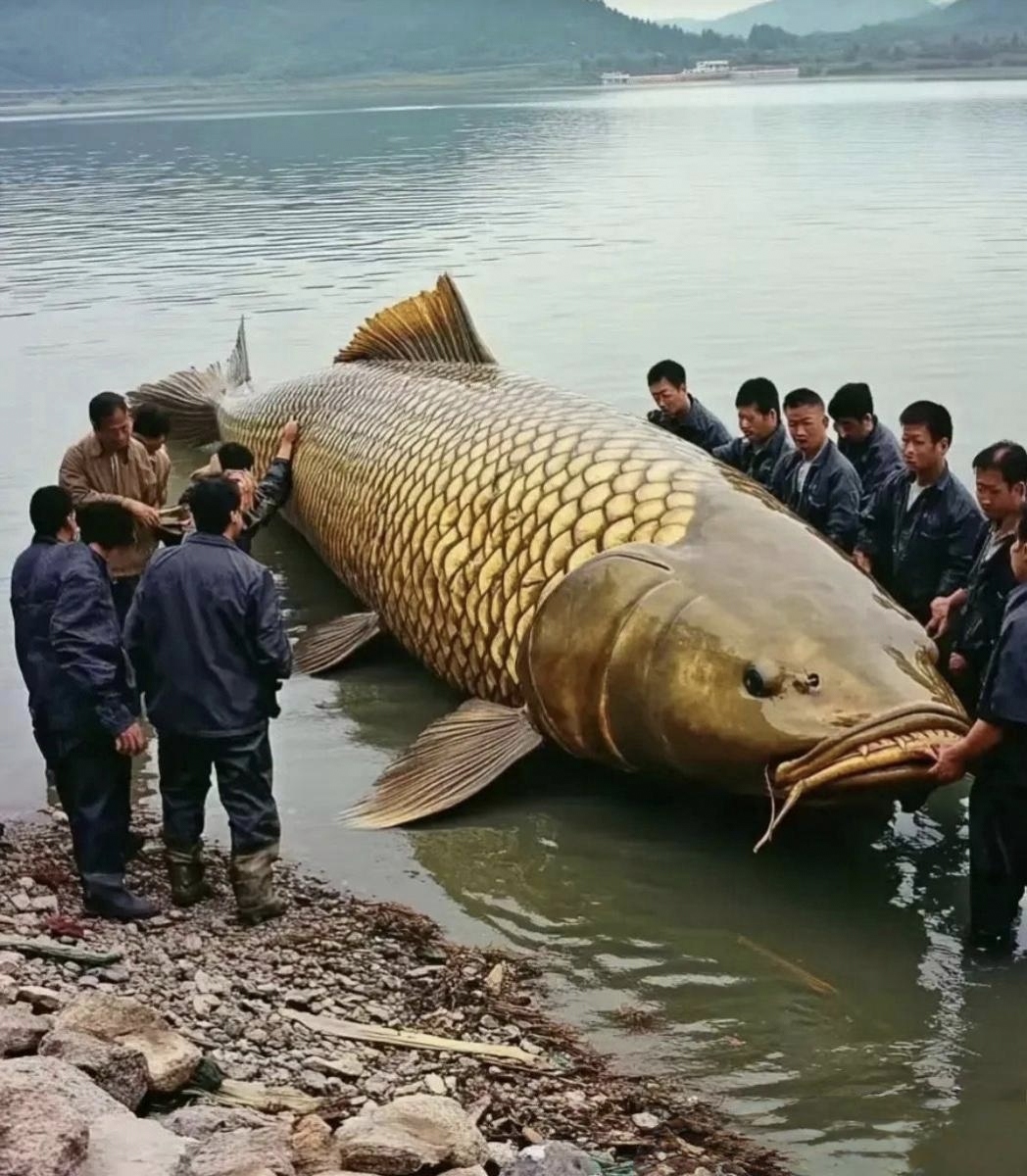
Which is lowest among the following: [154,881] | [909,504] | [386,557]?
[154,881]

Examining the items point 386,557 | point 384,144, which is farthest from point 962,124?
point 386,557

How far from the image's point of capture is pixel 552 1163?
4.32m

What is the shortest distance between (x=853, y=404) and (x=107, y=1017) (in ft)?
17.3

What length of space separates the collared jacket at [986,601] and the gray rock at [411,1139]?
311 centimetres

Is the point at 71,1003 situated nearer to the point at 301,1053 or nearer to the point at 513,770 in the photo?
the point at 301,1053

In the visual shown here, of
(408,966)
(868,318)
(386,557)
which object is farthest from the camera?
(868,318)

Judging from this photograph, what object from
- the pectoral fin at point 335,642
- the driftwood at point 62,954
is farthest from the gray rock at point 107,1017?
the pectoral fin at point 335,642

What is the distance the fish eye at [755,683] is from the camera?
245 inches

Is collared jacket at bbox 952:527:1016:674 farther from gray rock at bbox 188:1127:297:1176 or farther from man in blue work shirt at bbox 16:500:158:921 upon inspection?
gray rock at bbox 188:1127:297:1176

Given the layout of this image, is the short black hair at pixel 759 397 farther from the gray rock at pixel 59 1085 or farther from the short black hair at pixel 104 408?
the gray rock at pixel 59 1085

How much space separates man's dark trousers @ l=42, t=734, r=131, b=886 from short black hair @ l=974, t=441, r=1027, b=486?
12.1ft

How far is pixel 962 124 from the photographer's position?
66.8 m

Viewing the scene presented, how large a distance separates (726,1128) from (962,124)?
68024mm

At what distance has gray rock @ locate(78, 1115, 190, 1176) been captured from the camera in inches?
155
